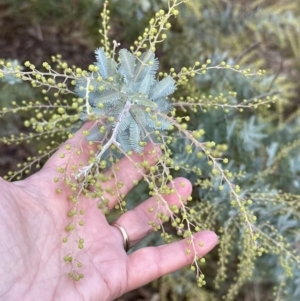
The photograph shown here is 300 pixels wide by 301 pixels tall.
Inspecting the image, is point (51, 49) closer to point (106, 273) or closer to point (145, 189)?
point (145, 189)

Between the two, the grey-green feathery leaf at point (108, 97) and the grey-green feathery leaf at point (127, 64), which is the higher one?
the grey-green feathery leaf at point (127, 64)

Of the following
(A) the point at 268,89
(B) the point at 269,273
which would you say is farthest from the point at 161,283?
(A) the point at 268,89

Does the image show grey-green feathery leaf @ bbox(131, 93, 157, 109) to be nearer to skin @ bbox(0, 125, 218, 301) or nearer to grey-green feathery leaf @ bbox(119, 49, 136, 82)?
grey-green feathery leaf @ bbox(119, 49, 136, 82)

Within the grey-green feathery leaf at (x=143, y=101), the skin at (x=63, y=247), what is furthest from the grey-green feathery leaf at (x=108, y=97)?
the skin at (x=63, y=247)

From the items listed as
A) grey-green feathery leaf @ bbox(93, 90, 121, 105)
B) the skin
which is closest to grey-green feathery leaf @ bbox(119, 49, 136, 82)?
grey-green feathery leaf @ bbox(93, 90, 121, 105)

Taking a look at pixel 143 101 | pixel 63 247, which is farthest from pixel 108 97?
pixel 63 247

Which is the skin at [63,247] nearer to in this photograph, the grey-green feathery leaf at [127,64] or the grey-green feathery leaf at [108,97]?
the grey-green feathery leaf at [108,97]

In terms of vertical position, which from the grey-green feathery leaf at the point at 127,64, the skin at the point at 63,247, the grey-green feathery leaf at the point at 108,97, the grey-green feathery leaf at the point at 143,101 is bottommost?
the skin at the point at 63,247

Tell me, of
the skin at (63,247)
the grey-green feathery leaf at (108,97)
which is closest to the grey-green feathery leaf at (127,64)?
the grey-green feathery leaf at (108,97)

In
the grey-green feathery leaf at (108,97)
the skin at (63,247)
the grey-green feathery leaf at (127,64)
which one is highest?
the grey-green feathery leaf at (127,64)
